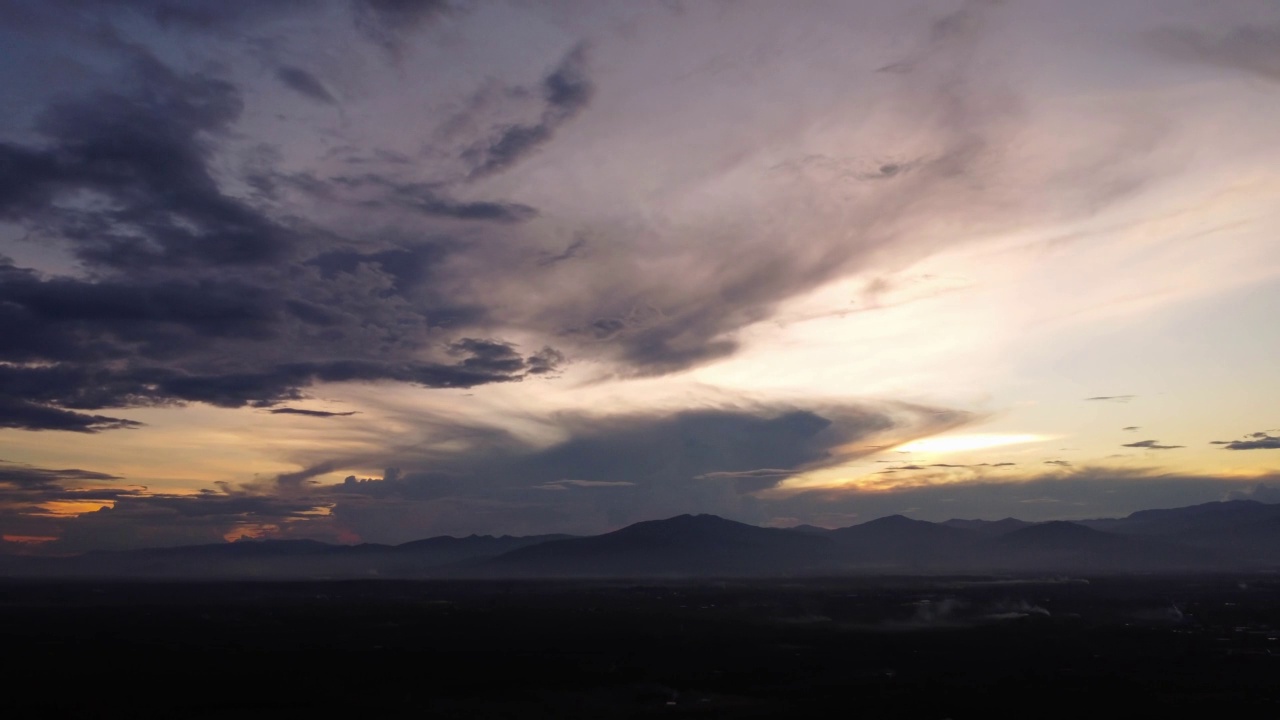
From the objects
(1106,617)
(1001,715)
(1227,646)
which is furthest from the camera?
(1106,617)

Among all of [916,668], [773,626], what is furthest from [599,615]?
[916,668]

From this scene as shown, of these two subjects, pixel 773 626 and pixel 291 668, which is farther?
pixel 773 626

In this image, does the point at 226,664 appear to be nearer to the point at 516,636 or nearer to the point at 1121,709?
the point at 516,636

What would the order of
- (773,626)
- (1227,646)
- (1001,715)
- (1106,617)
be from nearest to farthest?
(1001,715)
(1227,646)
(773,626)
(1106,617)

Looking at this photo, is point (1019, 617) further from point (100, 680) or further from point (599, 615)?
point (100, 680)

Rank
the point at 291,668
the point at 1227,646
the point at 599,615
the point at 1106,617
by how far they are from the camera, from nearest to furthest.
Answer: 1. the point at 291,668
2. the point at 1227,646
3. the point at 1106,617
4. the point at 599,615

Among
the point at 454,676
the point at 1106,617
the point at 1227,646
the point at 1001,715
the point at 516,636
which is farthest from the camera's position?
the point at 1106,617

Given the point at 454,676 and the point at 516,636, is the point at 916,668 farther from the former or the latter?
the point at 516,636

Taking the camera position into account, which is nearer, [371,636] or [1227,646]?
[1227,646]

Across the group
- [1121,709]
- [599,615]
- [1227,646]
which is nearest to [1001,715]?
[1121,709]
